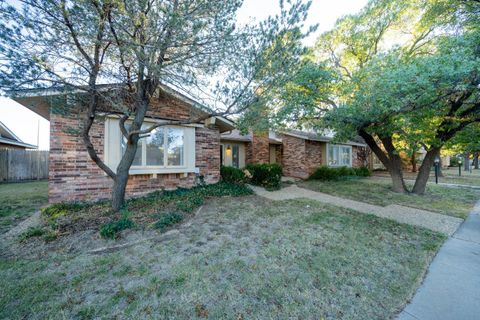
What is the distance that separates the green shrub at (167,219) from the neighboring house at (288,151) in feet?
30.9

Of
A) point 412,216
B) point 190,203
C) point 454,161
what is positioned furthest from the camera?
point 454,161

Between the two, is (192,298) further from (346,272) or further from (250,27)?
(250,27)

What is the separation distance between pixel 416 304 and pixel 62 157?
8.36 metres

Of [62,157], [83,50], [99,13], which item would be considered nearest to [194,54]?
[99,13]

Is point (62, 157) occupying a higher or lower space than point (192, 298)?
higher

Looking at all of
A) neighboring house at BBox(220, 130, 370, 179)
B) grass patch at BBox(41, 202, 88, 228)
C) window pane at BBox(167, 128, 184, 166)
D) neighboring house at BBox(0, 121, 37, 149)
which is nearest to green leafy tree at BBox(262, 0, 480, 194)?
window pane at BBox(167, 128, 184, 166)

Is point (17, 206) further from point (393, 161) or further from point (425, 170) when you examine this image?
point (425, 170)

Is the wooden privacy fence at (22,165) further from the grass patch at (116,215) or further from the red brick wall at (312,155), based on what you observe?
the red brick wall at (312,155)

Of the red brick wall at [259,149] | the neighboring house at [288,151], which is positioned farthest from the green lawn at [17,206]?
the red brick wall at [259,149]

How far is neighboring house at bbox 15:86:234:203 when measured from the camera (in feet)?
18.8

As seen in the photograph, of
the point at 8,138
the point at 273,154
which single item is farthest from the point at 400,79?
the point at 8,138

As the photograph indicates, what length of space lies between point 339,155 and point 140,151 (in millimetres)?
15047

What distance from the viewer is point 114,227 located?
3.98 metres

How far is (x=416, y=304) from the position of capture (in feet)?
7.47
